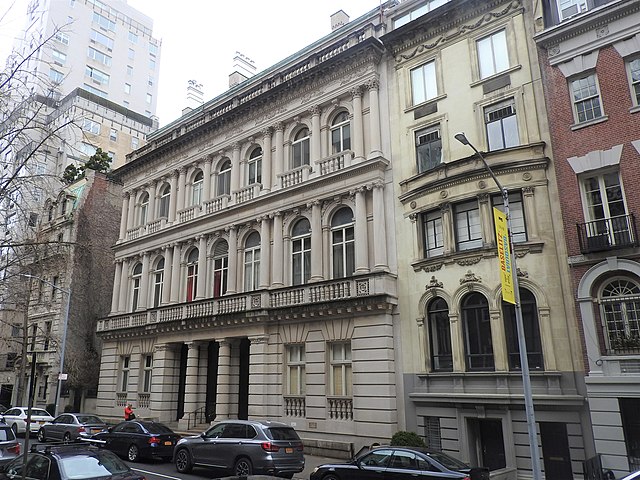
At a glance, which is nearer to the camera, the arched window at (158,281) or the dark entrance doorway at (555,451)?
the dark entrance doorway at (555,451)

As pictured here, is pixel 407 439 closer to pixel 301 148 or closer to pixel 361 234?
pixel 361 234

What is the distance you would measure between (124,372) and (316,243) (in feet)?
59.3

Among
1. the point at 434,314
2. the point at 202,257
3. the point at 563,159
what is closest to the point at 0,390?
the point at 202,257

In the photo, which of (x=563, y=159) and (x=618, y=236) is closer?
(x=618, y=236)

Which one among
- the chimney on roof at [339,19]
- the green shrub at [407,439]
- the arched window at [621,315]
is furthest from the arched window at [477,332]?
the chimney on roof at [339,19]

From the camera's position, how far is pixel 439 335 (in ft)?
67.2

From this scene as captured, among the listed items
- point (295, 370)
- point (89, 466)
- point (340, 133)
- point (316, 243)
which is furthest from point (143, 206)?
point (89, 466)

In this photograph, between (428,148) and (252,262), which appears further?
(252,262)

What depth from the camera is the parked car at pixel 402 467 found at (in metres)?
12.3

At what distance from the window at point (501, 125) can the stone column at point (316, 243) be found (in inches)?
342

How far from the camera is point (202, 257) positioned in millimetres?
30562

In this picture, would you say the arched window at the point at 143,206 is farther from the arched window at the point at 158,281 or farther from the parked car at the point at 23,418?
the parked car at the point at 23,418

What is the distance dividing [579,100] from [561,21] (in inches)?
126

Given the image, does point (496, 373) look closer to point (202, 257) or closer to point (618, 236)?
point (618, 236)
